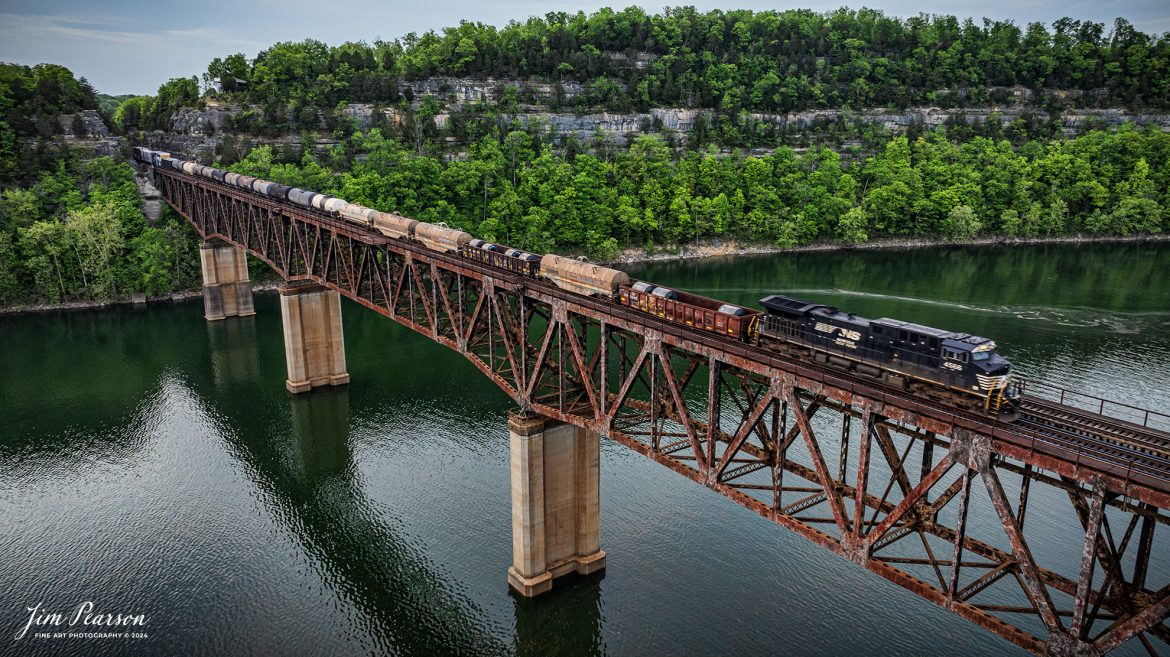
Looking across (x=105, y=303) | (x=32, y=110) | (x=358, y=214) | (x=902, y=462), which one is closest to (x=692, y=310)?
(x=902, y=462)

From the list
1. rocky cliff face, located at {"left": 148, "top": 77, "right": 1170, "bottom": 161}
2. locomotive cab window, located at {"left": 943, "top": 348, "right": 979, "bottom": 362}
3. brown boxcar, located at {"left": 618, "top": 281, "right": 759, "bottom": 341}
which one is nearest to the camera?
locomotive cab window, located at {"left": 943, "top": 348, "right": 979, "bottom": 362}

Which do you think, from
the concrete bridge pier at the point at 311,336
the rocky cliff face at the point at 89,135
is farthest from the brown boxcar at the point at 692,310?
the rocky cliff face at the point at 89,135

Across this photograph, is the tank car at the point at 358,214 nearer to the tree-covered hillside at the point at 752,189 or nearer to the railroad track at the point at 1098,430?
the tree-covered hillside at the point at 752,189

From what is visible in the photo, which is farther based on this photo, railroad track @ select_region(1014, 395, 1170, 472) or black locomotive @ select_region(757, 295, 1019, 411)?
black locomotive @ select_region(757, 295, 1019, 411)

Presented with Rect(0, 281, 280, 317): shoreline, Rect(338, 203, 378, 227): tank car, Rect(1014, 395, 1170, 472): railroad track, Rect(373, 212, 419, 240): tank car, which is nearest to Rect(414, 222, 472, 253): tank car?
Rect(373, 212, 419, 240): tank car
